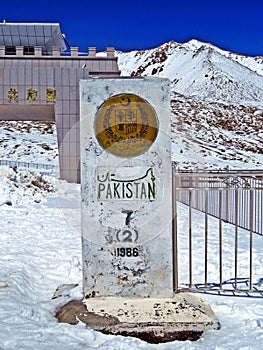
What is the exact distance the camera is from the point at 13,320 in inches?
143

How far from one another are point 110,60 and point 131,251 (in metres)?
16.4

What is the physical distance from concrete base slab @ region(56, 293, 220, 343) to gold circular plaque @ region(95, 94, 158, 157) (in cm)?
131

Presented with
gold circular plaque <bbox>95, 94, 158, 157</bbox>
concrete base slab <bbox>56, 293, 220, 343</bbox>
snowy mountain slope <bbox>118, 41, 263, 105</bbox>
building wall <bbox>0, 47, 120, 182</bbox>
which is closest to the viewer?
concrete base slab <bbox>56, 293, 220, 343</bbox>

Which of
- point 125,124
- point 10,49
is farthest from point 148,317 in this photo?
point 10,49

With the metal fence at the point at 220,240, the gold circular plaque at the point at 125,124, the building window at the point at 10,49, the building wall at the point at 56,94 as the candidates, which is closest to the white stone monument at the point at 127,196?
the gold circular plaque at the point at 125,124

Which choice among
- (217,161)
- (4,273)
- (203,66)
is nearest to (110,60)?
(217,161)

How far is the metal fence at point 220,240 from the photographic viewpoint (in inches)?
172

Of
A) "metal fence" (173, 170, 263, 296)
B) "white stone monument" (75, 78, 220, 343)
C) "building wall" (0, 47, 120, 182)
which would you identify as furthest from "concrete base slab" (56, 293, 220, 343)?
"building wall" (0, 47, 120, 182)

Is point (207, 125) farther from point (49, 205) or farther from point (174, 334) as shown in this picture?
point (174, 334)

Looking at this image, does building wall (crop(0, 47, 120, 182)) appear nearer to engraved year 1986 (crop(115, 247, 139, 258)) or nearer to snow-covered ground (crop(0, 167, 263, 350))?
snow-covered ground (crop(0, 167, 263, 350))

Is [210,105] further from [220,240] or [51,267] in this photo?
[220,240]

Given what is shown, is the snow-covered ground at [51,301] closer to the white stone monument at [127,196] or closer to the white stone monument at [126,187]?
the white stone monument at [127,196]

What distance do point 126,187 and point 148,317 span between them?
111cm

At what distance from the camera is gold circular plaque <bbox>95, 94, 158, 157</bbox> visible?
3.87 metres
